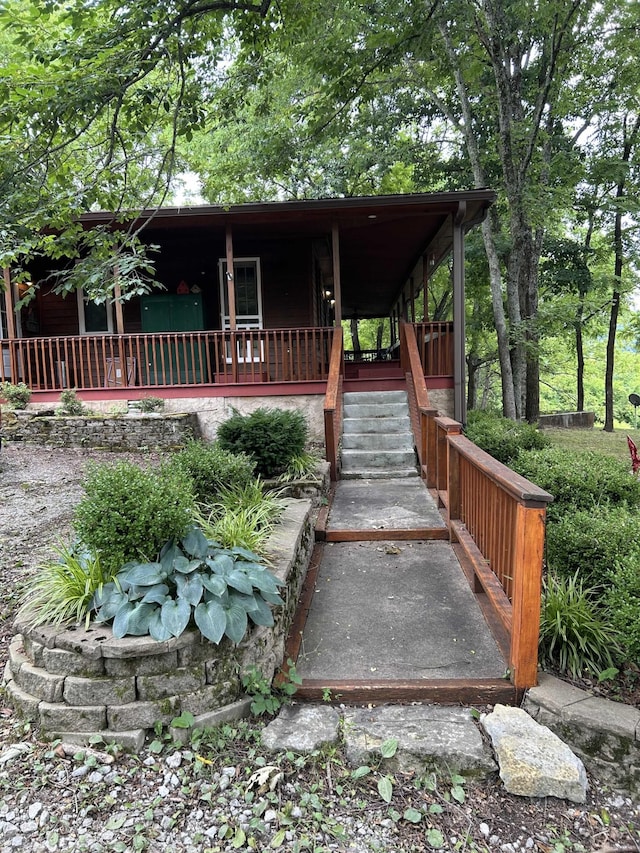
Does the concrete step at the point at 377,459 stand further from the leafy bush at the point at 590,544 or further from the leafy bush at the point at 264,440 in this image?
the leafy bush at the point at 590,544

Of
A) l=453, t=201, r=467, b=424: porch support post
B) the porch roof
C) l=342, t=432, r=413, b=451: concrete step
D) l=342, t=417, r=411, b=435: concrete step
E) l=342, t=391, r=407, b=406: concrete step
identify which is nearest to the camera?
l=342, t=432, r=413, b=451: concrete step

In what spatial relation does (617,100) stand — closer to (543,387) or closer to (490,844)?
(490,844)

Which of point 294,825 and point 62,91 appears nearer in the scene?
point 294,825

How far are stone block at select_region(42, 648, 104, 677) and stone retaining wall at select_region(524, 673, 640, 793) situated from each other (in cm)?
192

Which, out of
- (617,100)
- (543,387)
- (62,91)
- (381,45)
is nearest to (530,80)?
(617,100)

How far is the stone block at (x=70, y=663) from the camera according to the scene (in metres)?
2.12

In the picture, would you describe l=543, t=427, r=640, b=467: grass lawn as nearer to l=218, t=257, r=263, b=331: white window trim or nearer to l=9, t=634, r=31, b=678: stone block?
l=218, t=257, r=263, b=331: white window trim

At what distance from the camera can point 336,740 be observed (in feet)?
6.98

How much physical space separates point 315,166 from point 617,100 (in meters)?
7.60

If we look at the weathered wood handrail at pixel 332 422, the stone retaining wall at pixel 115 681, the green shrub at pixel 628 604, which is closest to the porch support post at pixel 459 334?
the weathered wood handrail at pixel 332 422

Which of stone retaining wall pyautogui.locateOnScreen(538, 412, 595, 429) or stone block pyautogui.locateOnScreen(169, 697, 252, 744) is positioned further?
A: stone retaining wall pyautogui.locateOnScreen(538, 412, 595, 429)

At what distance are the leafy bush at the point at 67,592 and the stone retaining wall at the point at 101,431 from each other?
17.4 ft

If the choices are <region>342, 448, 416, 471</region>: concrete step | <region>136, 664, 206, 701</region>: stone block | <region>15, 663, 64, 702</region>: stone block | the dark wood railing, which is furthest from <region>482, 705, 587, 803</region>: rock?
the dark wood railing

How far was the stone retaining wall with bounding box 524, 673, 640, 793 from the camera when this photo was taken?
204 centimetres
